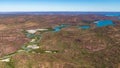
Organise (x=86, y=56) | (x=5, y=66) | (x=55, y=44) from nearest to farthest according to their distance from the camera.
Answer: (x=5, y=66)
(x=86, y=56)
(x=55, y=44)

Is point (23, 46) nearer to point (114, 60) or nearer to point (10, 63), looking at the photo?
point (10, 63)

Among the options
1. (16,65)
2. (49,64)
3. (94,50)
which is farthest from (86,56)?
(16,65)

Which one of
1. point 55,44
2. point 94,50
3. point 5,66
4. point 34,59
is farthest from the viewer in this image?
point 55,44

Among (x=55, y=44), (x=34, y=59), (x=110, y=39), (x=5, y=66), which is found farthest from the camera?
(x=110, y=39)

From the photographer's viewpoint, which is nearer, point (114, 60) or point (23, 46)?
point (114, 60)

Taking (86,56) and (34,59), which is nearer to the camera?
(34,59)

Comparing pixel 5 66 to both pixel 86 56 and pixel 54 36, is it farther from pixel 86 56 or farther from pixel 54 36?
pixel 54 36

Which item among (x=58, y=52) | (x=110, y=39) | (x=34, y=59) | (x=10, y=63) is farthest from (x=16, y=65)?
(x=110, y=39)

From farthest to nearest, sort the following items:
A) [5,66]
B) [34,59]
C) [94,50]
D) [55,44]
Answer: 1. [55,44]
2. [94,50]
3. [34,59]
4. [5,66]
